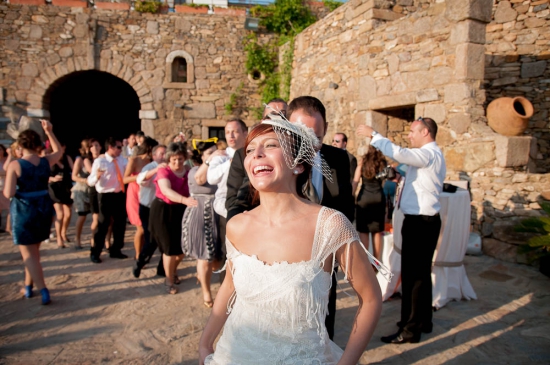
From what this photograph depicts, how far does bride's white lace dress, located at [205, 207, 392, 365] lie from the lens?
1.35m

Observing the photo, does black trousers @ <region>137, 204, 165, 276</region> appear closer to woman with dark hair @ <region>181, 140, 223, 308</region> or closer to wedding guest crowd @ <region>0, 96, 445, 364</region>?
wedding guest crowd @ <region>0, 96, 445, 364</region>

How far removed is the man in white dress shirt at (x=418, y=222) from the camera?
3.12 meters

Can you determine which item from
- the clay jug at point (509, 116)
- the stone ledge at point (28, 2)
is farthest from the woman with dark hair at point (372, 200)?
the stone ledge at point (28, 2)

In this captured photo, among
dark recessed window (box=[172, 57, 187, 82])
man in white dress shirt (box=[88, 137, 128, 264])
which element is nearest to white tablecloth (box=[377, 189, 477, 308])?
man in white dress shirt (box=[88, 137, 128, 264])

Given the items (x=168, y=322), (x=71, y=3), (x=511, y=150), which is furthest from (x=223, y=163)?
(x=71, y=3)

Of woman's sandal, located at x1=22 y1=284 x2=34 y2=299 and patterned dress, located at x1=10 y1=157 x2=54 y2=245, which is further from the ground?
patterned dress, located at x1=10 y1=157 x2=54 y2=245

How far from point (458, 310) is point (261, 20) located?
9943 mm

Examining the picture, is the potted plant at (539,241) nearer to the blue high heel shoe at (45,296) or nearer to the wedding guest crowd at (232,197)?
the wedding guest crowd at (232,197)

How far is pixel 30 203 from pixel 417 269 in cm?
392

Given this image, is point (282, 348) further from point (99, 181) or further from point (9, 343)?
point (99, 181)

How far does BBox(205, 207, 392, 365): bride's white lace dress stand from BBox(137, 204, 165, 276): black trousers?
3.39 meters

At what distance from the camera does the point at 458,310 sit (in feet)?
12.3

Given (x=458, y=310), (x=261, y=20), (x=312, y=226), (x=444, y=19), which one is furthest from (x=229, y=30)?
(x=312, y=226)

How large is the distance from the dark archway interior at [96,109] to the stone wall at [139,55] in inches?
108
